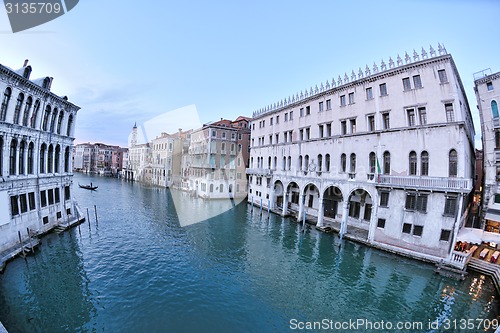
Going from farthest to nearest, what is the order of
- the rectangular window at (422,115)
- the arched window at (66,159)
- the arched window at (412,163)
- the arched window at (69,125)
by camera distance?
the arched window at (69,125)
the arched window at (66,159)
the arched window at (412,163)
the rectangular window at (422,115)

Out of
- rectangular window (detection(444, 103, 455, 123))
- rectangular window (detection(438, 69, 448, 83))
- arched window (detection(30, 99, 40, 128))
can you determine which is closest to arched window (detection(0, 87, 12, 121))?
arched window (detection(30, 99, 40, 128))

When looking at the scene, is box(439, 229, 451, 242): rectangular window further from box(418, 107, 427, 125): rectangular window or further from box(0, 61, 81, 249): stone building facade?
box(0, 61, 81, 249): stone building facade

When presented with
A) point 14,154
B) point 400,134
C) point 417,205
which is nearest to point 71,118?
point 14,154

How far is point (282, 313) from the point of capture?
10523mm

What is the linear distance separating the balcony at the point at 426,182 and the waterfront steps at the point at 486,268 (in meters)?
4.73

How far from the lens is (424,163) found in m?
17.0

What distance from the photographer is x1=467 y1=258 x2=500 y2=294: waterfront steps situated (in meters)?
13.5

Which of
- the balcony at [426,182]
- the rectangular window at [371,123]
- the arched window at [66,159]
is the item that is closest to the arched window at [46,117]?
the arched window at [66,159]

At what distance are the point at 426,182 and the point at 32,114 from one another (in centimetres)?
2868

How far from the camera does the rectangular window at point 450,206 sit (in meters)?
15.4

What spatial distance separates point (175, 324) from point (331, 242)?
1490 centimetres

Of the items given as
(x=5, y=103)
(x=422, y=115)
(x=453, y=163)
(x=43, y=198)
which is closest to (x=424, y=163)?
(x=453, y=163)

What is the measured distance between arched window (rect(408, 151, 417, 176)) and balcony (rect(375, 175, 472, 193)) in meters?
0.75

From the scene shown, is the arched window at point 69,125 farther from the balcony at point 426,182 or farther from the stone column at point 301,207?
the balcony at point 426,182
